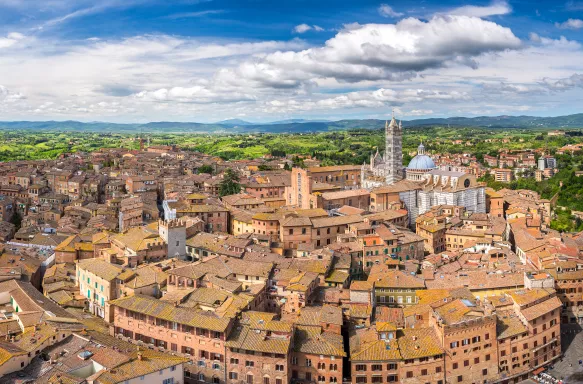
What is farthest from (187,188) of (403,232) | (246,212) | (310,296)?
(310,296)

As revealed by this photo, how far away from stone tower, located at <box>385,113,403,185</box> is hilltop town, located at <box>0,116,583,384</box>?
10.2 metres

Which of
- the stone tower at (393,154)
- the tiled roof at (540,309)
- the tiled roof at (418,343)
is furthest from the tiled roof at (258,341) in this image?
the stone tower at (393,154)

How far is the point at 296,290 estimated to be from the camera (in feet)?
165

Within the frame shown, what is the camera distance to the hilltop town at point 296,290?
4319 cm

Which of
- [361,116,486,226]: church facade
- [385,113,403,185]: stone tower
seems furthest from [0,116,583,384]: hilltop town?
[385,113,403,185]: stone tower

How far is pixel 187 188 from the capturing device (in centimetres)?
9831

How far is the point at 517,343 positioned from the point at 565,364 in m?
6.57

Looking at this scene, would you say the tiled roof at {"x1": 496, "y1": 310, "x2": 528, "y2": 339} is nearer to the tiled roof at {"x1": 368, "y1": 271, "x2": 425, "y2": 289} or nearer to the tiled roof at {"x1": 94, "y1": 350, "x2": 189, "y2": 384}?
the tiled roof at {"x1": 368, "y1": 271, "x2": 425, "y2": 289}

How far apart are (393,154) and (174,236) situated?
49.1 m

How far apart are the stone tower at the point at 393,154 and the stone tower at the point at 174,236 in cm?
4576

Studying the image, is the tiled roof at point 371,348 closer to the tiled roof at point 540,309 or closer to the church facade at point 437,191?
the tiled roof at point 540,309

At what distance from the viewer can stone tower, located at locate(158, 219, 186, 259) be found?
6175 centimetres

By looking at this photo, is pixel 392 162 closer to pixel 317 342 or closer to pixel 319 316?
pixel 319 316

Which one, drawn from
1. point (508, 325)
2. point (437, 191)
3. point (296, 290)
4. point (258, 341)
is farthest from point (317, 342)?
point (437, 191)
